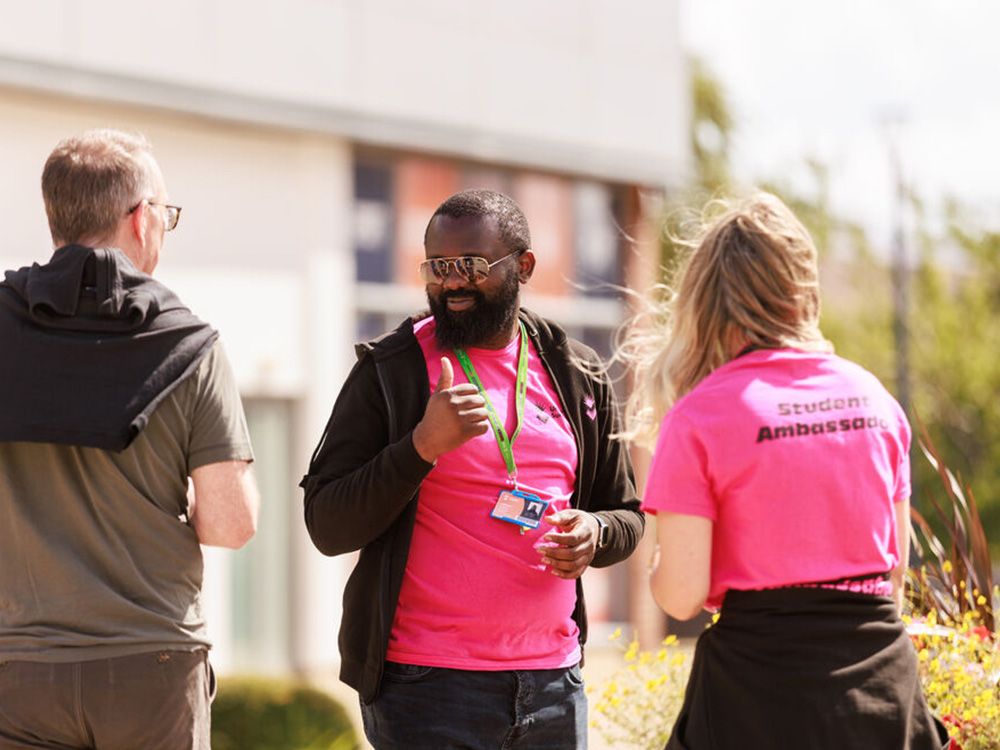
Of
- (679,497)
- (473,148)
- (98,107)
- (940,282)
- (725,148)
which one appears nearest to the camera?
(679,497)

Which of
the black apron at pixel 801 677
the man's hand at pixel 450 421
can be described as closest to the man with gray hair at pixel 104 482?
the man's hand at pixel 450 421

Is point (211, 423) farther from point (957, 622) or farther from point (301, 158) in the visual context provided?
point (301, 158)

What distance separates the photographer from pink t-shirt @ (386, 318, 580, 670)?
12.2 ft

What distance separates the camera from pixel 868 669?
333 cm

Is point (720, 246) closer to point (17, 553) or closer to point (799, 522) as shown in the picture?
point (799, 522)

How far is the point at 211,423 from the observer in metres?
3.45

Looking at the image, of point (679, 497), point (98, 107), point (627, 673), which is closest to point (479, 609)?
point (679, 497)

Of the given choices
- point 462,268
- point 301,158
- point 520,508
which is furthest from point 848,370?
point 301,158

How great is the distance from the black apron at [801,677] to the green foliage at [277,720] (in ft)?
19.3

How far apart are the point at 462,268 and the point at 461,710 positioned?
39.4 inches

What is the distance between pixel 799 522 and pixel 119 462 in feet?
4.58

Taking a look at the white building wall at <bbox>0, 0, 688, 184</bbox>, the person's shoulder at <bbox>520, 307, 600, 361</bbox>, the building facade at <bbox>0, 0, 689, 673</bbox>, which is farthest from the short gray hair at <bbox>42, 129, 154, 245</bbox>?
the white building wall at <bbox>0, 0, 688, 184</bbox>

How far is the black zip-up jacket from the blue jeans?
0.07 m

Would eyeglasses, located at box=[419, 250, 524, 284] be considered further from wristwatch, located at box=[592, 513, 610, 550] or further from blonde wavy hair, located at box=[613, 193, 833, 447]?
wristwatch, located at box=[592, 513, 610, 550]
